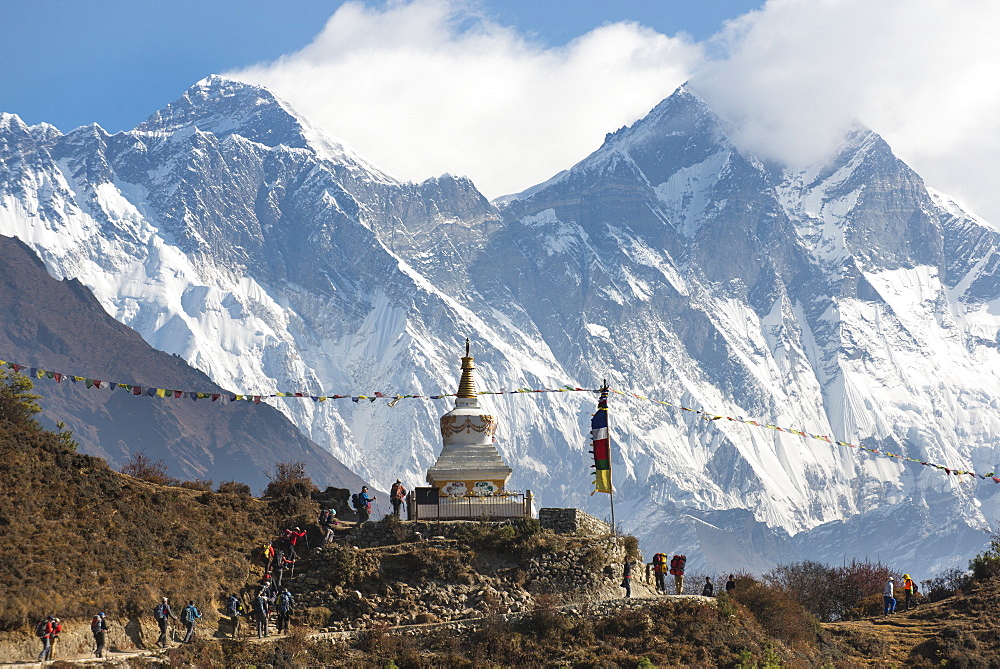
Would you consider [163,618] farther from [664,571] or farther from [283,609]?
[664,571]

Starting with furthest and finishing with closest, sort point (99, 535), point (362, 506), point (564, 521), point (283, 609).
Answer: point (362, 506), point (564, 521), point (99, 535), point (283, 609)

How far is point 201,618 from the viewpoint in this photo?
51906mm

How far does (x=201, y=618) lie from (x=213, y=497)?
9.98 metres

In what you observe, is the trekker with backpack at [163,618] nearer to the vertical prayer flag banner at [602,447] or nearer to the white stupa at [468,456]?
the white stupa at [468,456]

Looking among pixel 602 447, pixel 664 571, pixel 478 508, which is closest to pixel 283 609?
pixel 478 508

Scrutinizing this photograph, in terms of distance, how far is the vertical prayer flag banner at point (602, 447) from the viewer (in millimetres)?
61125

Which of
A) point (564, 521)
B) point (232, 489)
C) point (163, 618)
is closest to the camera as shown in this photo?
point (163, 618)

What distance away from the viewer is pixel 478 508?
6175 centimetres

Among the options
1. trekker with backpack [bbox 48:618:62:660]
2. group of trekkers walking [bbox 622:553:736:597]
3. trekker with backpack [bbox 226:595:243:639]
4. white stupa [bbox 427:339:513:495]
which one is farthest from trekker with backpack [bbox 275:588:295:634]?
white stupa [bbox 427:339:513:495]

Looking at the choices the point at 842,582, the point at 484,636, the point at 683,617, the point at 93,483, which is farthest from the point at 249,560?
the point at 842,582

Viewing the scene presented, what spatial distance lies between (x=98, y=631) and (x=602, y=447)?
23.1 m

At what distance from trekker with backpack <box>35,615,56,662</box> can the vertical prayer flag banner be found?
76.8 feet

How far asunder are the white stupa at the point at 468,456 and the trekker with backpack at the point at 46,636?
2273cm

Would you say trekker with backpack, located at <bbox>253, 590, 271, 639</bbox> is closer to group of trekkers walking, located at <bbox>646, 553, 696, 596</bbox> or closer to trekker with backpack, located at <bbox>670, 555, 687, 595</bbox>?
group of trekkers walking, located at <bbox>646, 553, 696, 596</bbox>
